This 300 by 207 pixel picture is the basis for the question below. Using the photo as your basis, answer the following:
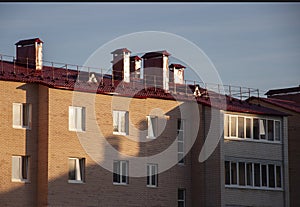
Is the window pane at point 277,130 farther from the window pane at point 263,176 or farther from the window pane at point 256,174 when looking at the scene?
the window pane at point 256,174

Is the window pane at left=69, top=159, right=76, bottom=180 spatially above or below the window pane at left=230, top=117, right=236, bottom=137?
below

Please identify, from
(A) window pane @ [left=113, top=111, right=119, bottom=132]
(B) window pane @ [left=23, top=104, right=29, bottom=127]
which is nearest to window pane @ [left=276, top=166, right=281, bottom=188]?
(A) window pane @ [left=113, top=111, right=119, bottom=132]

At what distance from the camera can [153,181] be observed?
55.9 m

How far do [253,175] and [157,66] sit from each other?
9.82 metres

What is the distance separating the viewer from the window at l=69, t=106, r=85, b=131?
5216 centimetres

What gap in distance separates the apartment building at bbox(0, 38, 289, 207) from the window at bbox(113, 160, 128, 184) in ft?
0.21

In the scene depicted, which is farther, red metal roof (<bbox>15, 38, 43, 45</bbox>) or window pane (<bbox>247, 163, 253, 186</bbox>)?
window pane (<bbox>247, 163, 253, 186</bbox>)

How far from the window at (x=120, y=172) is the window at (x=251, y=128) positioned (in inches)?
294

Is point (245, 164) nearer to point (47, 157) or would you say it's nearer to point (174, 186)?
point (174, 186)

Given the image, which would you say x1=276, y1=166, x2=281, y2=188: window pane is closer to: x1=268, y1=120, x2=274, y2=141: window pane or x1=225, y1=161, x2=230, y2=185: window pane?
x1=268, y1=120, x2=274, y2=141: window pane

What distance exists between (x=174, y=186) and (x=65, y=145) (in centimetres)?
859

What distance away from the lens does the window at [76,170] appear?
169 feet

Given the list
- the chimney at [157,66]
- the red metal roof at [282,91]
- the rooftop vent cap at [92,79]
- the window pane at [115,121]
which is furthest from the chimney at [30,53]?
the red metal roof at [282,91]

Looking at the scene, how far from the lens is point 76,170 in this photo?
51906mm
